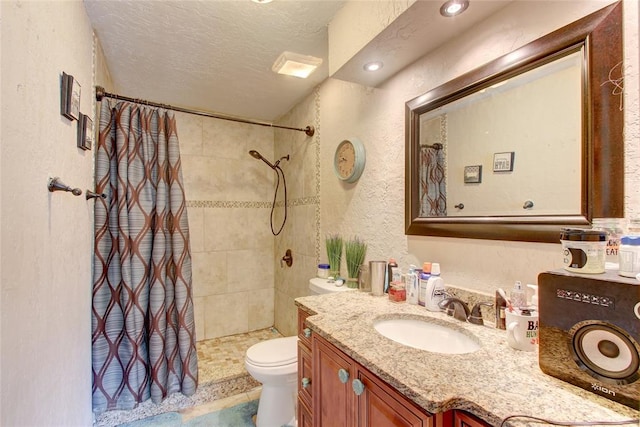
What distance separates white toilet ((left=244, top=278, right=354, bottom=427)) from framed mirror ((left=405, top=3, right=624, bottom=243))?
87cm

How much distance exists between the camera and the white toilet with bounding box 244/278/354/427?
168 cm

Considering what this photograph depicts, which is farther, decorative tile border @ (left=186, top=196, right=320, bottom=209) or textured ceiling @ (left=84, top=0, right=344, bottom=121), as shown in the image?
decorative tile border @ (left=186, top=196, right=320, bottom=209)

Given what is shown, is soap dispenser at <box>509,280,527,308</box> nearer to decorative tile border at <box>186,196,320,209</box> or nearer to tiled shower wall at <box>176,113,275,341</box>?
decorative tile border at <box>186,196,320,209</box>

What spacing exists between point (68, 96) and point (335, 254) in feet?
5.10

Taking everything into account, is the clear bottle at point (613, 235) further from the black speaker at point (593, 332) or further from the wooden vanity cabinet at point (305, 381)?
the wooden vanity cabinet at point (305, 381)

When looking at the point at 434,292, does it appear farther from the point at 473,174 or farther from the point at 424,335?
the point at 473,174

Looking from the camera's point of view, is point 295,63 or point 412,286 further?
point 295,63

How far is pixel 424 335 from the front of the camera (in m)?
1.16

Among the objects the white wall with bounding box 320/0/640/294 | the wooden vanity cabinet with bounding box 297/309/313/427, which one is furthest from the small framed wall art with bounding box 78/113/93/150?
the white wall with bounding box 320/0/640/294

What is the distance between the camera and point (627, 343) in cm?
60

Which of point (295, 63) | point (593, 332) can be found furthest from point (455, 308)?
point (295, 63)

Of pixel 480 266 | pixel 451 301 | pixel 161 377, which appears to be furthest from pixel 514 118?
pixel 161 377

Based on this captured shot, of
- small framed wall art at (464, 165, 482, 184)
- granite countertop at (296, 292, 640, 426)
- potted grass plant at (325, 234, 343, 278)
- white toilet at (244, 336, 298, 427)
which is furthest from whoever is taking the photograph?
potted grass plant at (325, 234, 343, 278)

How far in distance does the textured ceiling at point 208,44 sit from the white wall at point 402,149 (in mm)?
447
